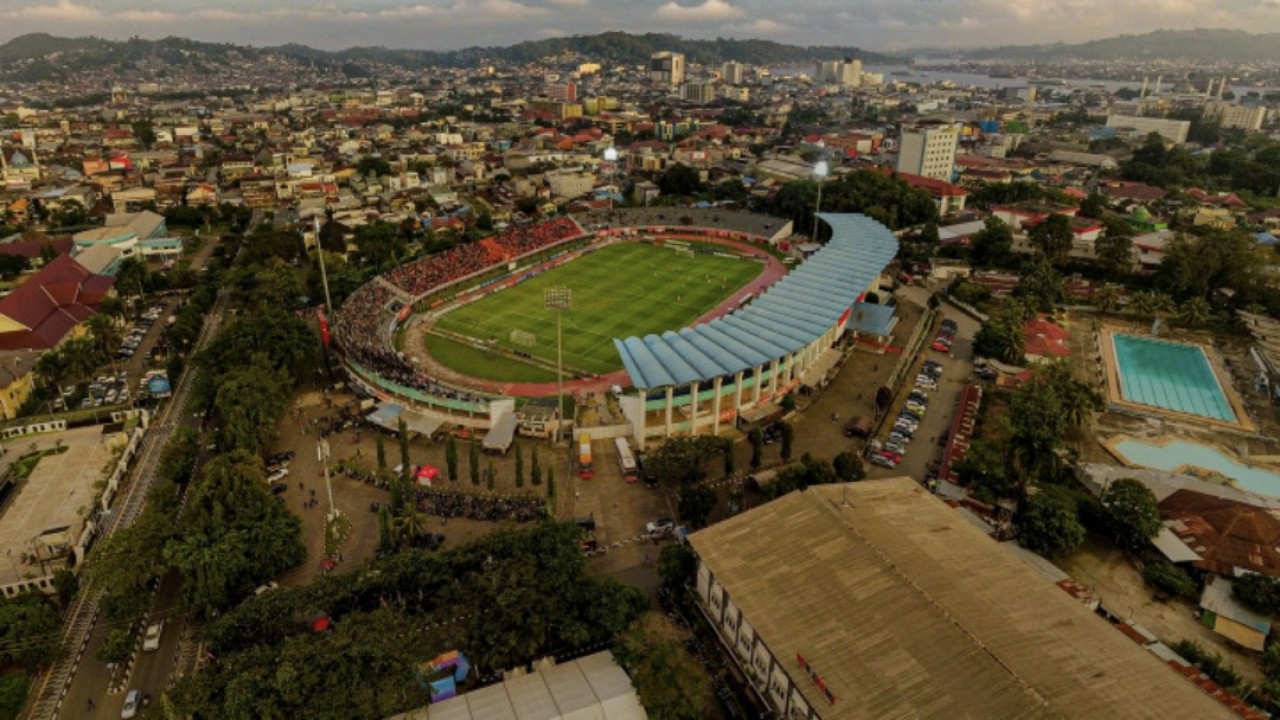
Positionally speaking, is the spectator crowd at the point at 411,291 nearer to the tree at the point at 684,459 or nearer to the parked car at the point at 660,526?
the tree at the point at 684,459

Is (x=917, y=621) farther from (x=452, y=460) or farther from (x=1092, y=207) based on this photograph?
(x=1092, y=207)

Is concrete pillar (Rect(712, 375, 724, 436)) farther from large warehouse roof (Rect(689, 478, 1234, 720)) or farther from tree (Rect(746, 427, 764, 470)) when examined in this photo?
large warehouse roof (Rect(689, 478, 1234, 720))

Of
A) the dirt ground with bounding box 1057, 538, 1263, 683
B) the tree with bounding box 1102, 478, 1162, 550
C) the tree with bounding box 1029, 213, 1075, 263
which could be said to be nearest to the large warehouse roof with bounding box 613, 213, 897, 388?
the tree with bounding box 1102, 478, 1162, 550

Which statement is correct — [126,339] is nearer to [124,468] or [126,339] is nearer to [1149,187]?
[124,468]

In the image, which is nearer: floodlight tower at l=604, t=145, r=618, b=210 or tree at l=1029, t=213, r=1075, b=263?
tree at l=1029, t=213, r=1075, b=263

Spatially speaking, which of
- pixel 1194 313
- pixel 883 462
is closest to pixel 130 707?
pixel 883 462

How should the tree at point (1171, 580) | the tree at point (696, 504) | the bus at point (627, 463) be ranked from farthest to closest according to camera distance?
1. the bus at point (627, 463)
2. the tree at point (696, 504)
3. the tree at point (1171, 580)

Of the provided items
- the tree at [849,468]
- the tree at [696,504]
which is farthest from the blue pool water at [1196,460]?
the tree at [696,504]
